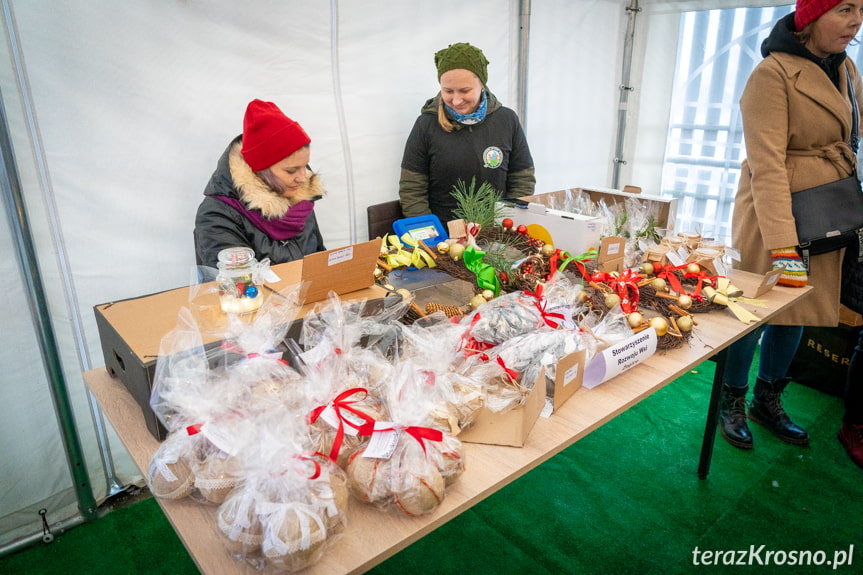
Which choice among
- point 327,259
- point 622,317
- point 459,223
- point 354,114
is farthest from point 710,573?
point 354,114

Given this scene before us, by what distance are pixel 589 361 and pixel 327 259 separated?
2.20ft

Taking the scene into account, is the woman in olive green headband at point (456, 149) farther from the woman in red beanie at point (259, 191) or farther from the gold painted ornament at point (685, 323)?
the gold painted ornament at point (685, 323)

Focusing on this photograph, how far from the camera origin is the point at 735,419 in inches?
97.5

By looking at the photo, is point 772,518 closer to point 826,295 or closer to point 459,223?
point 826,295

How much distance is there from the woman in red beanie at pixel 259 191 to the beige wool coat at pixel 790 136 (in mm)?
1611

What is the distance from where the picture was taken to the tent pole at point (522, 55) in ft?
10.7

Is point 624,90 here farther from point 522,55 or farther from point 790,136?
point 790,136

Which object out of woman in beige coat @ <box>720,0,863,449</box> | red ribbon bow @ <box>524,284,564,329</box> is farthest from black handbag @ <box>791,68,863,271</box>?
red ribbon bow @ <box>524,284,564,329</box>

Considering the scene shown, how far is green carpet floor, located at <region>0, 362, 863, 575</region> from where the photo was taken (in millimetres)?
1898

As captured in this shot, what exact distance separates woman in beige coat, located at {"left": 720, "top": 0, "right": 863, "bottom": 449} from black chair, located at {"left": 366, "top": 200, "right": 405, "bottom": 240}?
1.65m

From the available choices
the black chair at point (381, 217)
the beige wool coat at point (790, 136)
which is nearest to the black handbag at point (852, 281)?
the beige wool coat at point (790, 136)

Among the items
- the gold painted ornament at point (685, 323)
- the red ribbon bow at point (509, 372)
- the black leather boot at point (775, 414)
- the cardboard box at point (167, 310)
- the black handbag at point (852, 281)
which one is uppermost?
the cardboard box at point (167, 310)

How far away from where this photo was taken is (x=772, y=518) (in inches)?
81.5

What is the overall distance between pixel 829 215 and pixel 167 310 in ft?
7.20
